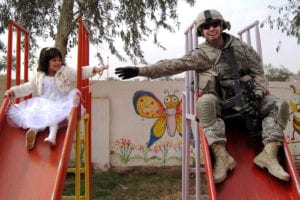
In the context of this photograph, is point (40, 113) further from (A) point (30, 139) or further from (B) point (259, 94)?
(B) point (259, 94)

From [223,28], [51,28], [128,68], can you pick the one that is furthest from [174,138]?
[128,68]

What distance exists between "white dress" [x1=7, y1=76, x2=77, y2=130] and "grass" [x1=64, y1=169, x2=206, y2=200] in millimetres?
3148

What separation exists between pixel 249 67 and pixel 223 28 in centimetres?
44

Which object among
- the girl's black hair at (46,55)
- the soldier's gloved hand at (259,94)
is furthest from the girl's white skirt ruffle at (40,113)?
the soldier's gloved hand at (259,94)

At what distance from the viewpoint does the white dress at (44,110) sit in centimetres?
343

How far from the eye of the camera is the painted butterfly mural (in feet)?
26.4

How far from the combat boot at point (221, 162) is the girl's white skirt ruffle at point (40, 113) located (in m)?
1.39

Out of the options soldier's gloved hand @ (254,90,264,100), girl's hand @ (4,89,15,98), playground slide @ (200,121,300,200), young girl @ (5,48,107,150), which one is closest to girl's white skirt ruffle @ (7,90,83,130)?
young girl @ (5,48,107,150)

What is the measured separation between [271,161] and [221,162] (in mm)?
370

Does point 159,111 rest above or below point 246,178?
above

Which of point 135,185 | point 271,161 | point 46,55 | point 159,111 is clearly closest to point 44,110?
point 46,55

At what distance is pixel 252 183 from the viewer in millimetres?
2801

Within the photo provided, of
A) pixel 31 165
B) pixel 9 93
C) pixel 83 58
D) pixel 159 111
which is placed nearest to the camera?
pixel 31 165

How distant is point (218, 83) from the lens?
3271 millimetres
